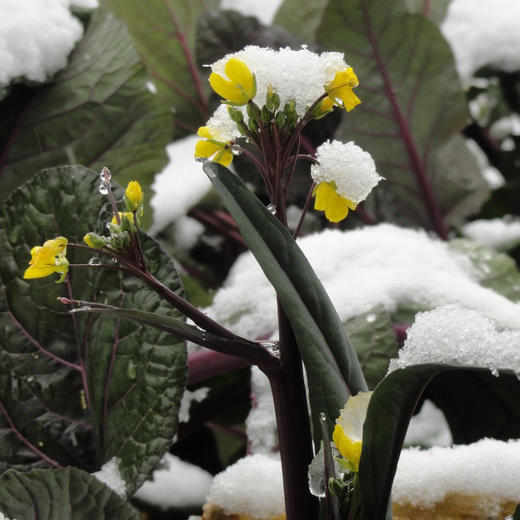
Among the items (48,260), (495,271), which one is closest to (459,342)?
(48,260)

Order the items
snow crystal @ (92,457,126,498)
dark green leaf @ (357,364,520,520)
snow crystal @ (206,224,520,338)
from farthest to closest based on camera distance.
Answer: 1. snow crystal @ (206,224,520,338)
2. snow crystal @ (92,457,126,498)
3. dark green leaf @ (357,364,520,520)

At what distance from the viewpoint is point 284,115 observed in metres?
0.29

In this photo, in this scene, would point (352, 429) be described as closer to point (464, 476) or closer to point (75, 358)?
point (464, 476)

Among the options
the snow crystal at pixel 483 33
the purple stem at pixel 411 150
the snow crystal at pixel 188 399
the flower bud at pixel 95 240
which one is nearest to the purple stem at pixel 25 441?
the snow crystal at pixel 188 399

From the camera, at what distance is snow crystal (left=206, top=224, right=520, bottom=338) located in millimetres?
508

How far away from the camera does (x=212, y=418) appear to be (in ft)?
1.80

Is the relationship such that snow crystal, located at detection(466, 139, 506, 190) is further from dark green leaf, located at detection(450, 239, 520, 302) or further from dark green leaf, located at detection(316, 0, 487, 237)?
dark green leaf, located at detection(450, 239, 520, 302)

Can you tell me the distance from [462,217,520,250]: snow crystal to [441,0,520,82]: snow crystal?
164 millimetres

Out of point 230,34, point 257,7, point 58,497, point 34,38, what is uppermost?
point 257,7

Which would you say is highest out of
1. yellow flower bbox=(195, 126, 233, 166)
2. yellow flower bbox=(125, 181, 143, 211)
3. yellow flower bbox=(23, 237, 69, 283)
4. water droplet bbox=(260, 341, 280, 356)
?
yellow flower bbox=(195, 126, 233, 166)

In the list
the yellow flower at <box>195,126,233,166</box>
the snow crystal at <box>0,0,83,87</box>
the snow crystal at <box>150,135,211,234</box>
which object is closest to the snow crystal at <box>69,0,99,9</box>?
the snow crystal at <box>0,0,83,87</box>

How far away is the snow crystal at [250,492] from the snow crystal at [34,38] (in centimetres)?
34

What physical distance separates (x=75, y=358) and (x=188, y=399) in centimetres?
10

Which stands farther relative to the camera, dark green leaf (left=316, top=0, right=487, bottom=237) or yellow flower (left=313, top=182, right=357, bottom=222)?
dark green leaf (left=316, top=0, right=487, bottom=237)
